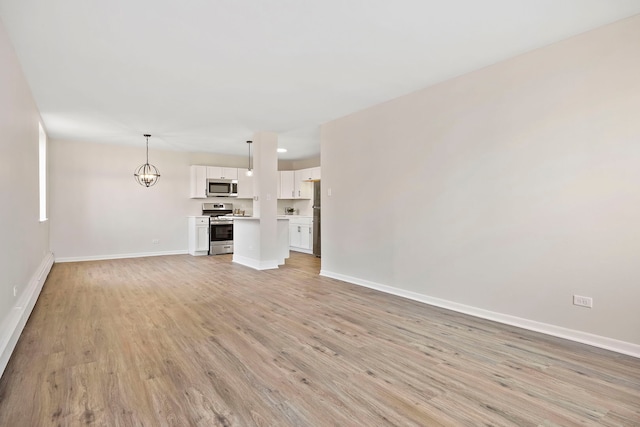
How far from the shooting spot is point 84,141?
23.3 ft

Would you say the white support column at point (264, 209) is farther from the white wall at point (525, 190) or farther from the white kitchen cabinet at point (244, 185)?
the white kitchen cabinet at point (244, 185)

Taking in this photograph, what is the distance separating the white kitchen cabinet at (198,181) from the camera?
8195mm

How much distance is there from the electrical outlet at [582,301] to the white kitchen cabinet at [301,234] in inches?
233

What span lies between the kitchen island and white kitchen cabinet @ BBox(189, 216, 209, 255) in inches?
51.2

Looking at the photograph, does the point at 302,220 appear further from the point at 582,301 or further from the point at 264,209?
the point at 582,301

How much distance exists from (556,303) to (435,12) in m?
2.59

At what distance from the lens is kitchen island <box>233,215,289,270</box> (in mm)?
6102

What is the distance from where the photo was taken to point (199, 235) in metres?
7.89

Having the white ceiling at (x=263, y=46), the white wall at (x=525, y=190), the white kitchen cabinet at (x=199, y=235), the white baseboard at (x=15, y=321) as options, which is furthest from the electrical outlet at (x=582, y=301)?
the white kitchen cabinet at (x=199, y=235)

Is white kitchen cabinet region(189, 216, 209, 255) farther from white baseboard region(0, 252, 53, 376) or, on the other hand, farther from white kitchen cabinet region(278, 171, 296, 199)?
white baseboard region(0, 252, 53, 376)

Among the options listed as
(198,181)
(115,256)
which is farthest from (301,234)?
(115,256)

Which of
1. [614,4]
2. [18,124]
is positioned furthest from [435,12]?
[18,124]

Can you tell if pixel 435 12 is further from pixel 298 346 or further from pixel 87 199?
pixel 87 199

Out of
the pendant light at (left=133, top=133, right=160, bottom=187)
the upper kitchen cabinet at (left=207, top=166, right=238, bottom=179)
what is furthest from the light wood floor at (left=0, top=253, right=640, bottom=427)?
the upper kitchen cabinet at (left=207, top=166, right=238, bottom=179)
